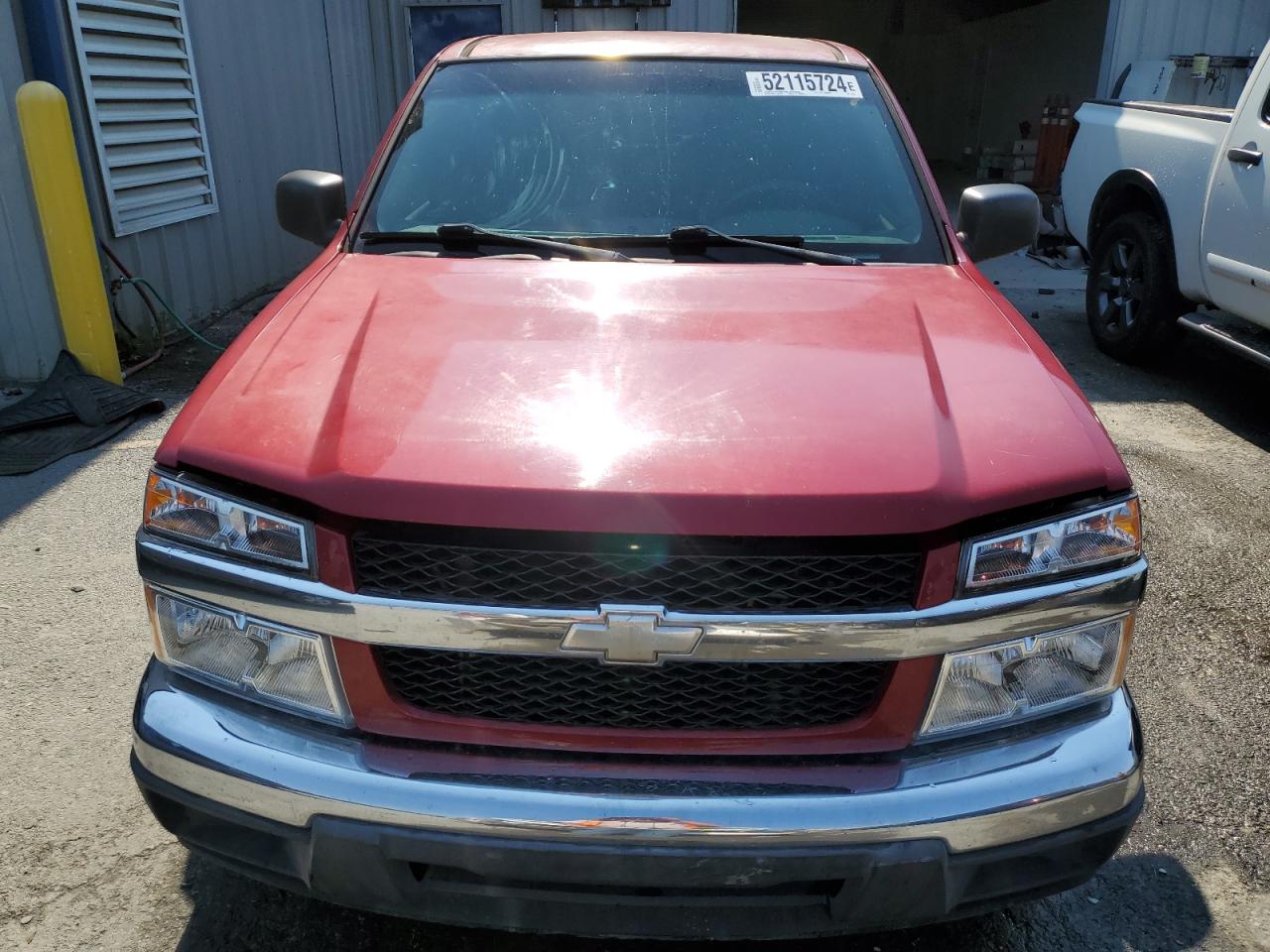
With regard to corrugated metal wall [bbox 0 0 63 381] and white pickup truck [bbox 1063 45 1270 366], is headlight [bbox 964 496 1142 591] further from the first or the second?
corrugated metal wall [bbox 0 0 63 381]

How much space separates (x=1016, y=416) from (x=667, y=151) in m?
1.44

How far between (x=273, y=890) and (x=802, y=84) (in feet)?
8.58

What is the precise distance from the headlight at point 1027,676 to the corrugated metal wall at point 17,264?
5.53 m

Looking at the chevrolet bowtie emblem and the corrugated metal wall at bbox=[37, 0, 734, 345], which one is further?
the corrugated metal wall at bbox=[37, 0, 734, 345]

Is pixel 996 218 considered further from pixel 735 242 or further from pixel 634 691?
pixel 634 691

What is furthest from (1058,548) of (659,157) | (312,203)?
(312,203)

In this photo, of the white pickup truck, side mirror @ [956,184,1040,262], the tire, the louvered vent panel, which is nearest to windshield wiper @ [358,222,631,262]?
side mirror @ [956,184,1040,262]

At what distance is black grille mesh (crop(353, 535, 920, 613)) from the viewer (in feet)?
5.47

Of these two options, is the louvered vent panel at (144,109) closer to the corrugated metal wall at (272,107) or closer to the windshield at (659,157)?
the corrugated metal wall at (272,107)

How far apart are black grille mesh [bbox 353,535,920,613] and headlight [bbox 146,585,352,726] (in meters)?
0.19

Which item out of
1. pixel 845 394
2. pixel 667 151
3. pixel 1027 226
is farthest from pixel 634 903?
pixel 1027 226

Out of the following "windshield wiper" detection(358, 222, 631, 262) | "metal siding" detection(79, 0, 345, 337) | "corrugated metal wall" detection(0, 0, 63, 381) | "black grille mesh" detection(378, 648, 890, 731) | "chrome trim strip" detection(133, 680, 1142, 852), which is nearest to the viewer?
"chrome trim strip" detection(133, 680, 1142, 852)

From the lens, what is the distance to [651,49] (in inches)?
127

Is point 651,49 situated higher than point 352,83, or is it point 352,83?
point 651,49
